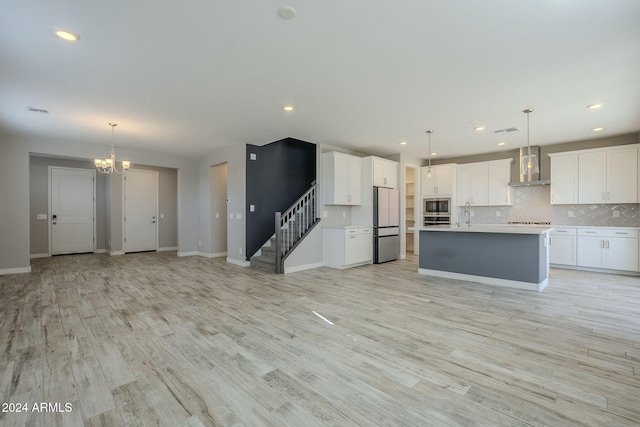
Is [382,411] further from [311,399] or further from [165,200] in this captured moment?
[165,200]

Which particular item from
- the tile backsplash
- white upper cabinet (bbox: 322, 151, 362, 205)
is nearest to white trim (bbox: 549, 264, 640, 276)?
the tile backsplash

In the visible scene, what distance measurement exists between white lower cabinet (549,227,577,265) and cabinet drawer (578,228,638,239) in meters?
0.15

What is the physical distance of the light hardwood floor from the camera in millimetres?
1749

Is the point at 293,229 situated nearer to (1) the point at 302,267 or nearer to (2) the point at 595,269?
(1) the point at 302,267

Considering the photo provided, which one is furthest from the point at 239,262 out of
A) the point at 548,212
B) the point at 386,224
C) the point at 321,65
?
the point at 548,212

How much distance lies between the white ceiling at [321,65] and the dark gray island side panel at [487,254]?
77.4 inches

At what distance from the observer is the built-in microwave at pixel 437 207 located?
306 inches

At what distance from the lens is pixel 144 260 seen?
23.8 feet

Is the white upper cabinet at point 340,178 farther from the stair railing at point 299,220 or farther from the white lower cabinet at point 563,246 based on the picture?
the white lower cabinet at point 563,246

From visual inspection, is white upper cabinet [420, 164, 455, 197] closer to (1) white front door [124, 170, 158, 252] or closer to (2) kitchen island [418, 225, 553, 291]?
(2) kitchen island [418, 225, 553, 291]

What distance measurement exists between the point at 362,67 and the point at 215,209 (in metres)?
6.00

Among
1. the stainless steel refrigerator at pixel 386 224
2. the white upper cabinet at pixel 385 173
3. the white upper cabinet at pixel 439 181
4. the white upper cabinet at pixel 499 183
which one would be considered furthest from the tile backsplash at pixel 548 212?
the white upper cabinet at pixel 385 173

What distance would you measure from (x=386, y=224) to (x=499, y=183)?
293 cm

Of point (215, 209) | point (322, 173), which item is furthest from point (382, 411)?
point (215, 209)
